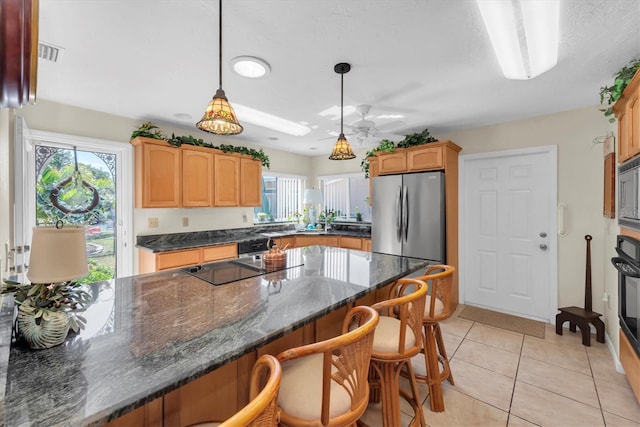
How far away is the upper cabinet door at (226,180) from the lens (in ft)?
12.5

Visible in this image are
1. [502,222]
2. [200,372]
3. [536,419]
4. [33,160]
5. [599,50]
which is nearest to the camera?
[200,372]

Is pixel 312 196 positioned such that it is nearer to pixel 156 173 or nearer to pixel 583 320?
pixel 156 173

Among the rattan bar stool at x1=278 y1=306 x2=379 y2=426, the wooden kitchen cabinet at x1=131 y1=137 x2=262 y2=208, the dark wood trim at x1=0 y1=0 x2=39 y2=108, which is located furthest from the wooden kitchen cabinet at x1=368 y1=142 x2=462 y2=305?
the dark wood trim at x1=0 y1=0 x2=39 y2=108

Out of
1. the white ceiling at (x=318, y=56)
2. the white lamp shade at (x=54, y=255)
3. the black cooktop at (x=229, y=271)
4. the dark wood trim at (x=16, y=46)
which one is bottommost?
the black cooktop at (x=229, y=271)

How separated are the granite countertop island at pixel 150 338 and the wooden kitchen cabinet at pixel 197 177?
1.95 metres

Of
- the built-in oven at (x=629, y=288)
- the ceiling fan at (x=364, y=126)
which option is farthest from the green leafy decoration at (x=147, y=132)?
the built-in oven at (x=629, y=288)

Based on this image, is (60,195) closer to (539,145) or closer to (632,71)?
(632,71)

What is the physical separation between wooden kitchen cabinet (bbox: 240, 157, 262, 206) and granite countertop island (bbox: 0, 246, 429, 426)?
7.99 feet

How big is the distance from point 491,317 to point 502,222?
3.88 ft

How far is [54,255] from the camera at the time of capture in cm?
91

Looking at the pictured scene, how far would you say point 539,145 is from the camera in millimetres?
3266

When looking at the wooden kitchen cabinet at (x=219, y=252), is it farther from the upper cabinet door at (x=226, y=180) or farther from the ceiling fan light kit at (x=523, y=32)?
the ceiling fan light kit at (x=523, y=32)

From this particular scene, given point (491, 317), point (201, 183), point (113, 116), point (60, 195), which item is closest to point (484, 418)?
point (491, 317)

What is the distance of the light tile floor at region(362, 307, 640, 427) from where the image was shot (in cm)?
180
